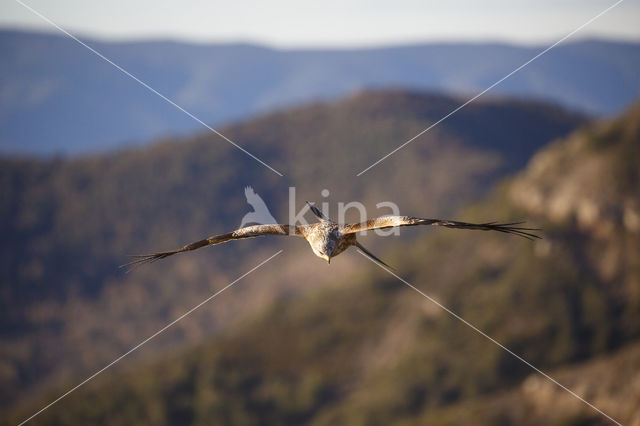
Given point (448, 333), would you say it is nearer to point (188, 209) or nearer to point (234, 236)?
point (234, 236)

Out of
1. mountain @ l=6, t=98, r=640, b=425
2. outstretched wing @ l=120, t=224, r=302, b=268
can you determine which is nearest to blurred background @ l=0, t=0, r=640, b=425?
mountain @ l=6, t=98, r=640, b=425

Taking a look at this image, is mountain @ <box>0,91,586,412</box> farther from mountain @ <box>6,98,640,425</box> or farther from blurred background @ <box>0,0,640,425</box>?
mountain @ <box>6,98,640,425</box>

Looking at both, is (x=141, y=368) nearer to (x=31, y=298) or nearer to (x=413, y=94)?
(x=31, y=298)

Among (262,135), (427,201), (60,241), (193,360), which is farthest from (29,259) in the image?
(427,201)
